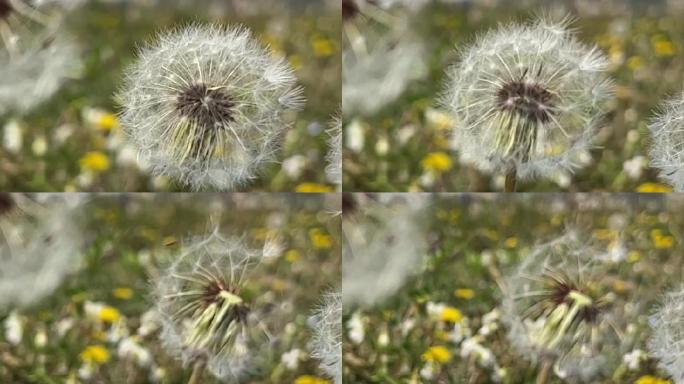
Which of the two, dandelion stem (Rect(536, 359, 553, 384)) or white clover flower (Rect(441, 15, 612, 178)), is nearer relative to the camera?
white clover flower (Rect(441, 15, 612, 178))

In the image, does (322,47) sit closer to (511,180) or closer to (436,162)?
(436,162)

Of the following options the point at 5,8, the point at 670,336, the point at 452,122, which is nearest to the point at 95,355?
the point at 5,8

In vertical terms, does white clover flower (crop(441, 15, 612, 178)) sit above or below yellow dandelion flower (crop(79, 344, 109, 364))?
above

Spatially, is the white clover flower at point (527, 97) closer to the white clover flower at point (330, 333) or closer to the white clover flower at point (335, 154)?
the white clover flower at point (335, 154)

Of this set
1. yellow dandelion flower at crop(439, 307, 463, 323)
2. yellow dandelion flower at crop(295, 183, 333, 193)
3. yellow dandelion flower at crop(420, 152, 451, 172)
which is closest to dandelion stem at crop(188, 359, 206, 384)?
yellow dandelion flower at crop(295, 183, 333, 193)

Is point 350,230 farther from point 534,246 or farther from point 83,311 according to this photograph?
point 83,311

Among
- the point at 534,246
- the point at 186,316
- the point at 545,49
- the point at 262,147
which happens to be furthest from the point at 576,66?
the point at 186,316

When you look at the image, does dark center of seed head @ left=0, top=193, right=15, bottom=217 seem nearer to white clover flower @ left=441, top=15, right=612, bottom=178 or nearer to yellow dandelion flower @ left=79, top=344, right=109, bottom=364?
yellow dandelion flower @ left=79, top=344, right=109, bottom=364

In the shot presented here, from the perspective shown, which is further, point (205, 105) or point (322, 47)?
point (322, 47)
